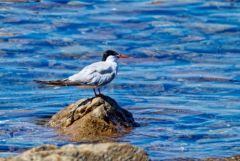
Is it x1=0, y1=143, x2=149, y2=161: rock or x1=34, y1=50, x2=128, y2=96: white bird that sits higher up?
x1=0, y1=143, x2=149, y2=161: rock

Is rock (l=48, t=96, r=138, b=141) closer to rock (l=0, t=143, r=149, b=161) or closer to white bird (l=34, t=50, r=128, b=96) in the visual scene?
white bird (l=34, t=50, r=128, b=96)

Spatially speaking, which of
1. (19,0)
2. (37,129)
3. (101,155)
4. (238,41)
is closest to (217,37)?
(238,41)

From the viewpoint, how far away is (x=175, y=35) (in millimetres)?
23297

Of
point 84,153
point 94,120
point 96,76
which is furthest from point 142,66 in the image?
point 84,153

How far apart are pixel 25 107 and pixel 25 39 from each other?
6.60 metres

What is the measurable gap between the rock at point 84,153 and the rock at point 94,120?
4.44 m

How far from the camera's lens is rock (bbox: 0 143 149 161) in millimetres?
7934

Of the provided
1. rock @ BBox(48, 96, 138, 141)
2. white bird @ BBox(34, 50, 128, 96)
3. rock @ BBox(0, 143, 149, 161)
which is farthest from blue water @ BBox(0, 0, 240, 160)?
rock @ BBox(0, 143, 149, 161)

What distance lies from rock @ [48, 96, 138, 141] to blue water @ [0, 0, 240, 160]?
0.69 feet

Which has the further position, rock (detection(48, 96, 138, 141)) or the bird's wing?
the bird's wing

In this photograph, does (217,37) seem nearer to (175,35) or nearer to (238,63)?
(175,35)

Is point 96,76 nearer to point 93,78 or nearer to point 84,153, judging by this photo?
point 93,78

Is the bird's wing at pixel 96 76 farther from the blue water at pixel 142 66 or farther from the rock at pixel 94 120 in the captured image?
the blue water at pixel 142 66

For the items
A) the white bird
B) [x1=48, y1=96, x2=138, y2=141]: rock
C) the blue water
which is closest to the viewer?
[x1=48, y1=96, x2=138, y2=141]: rock
